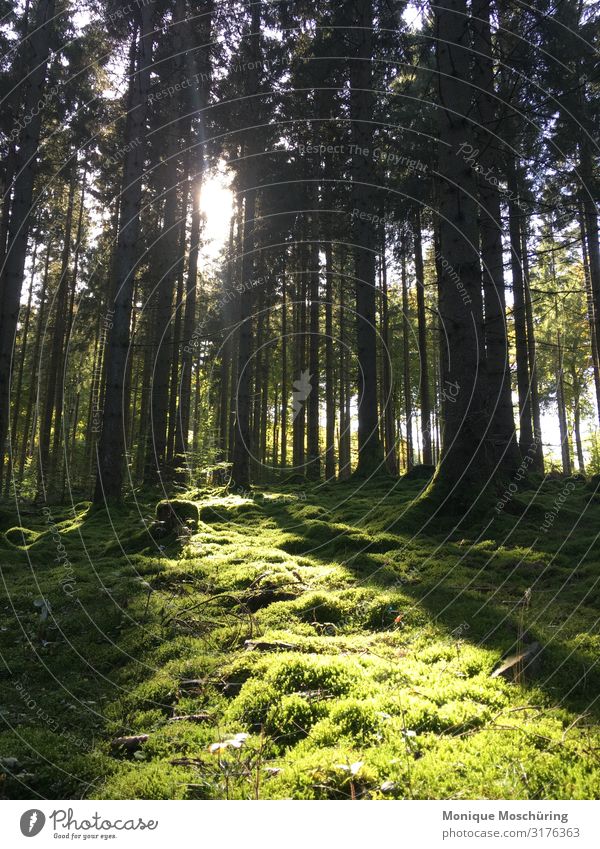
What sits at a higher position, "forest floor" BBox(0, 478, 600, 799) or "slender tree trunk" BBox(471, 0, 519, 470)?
"slender tree trunk" BBox(471, 0, 519, 470)

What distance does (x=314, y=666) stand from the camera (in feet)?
14.2

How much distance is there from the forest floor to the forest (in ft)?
0.09

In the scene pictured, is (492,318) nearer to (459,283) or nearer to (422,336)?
(459,283)

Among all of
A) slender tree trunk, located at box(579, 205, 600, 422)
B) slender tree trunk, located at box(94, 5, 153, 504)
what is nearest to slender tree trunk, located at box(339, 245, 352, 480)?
slender tree trunk, located at box(579, 205, 600, 422)

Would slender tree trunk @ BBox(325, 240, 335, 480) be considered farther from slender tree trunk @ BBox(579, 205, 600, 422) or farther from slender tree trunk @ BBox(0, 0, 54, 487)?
slender tree trunk @ BBox(0, 0, 54, 487)

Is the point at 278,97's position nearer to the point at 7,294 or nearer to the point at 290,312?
the point at 7,294

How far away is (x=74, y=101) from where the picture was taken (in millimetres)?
17375

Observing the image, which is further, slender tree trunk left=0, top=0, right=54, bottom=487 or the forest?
slender tree trunk left=0, top=0, right=54, bottom=487

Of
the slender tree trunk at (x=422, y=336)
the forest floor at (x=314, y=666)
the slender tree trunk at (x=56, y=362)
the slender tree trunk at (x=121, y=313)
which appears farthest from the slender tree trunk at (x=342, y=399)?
the forest floor at (x=314, y=666)

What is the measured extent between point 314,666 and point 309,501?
10.3 meters

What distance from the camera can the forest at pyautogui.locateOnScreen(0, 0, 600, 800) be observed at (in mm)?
3480

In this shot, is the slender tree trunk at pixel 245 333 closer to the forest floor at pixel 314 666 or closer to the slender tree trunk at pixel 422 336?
the slender tree trunk at pixel 422 336

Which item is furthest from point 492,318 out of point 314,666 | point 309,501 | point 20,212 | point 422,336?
point 20,212

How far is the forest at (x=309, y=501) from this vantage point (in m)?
3.48
